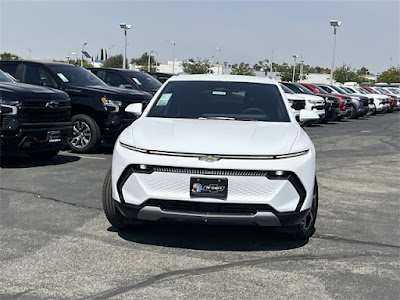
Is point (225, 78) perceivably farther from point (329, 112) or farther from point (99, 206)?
point (329, 112)

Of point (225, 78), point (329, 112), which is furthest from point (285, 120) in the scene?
point (329, 112)

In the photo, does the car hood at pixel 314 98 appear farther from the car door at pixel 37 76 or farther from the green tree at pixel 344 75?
the green tree at pixel 344 75

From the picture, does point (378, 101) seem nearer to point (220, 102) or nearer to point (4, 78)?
point (4, 78)

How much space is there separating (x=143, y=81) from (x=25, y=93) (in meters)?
5.84

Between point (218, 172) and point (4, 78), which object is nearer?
point (218, 172)

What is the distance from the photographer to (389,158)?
11.1 m

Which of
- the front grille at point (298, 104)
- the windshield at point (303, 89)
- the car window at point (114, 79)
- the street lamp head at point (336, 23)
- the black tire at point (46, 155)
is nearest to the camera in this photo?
the black tire at point (46, 155)

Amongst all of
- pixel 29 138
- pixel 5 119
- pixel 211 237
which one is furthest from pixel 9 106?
pixel 211 237

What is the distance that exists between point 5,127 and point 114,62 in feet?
277

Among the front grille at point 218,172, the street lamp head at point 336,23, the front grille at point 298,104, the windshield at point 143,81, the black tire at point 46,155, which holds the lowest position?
the black tire at point 46,155

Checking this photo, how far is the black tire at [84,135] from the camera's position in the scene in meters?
9.89

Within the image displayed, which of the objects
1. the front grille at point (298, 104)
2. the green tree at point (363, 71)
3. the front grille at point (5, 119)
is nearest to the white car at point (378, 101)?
the front grille at point (298, 104)

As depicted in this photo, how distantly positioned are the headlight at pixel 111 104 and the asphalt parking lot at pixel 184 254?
330 centimetres

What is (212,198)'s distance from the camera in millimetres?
4062
